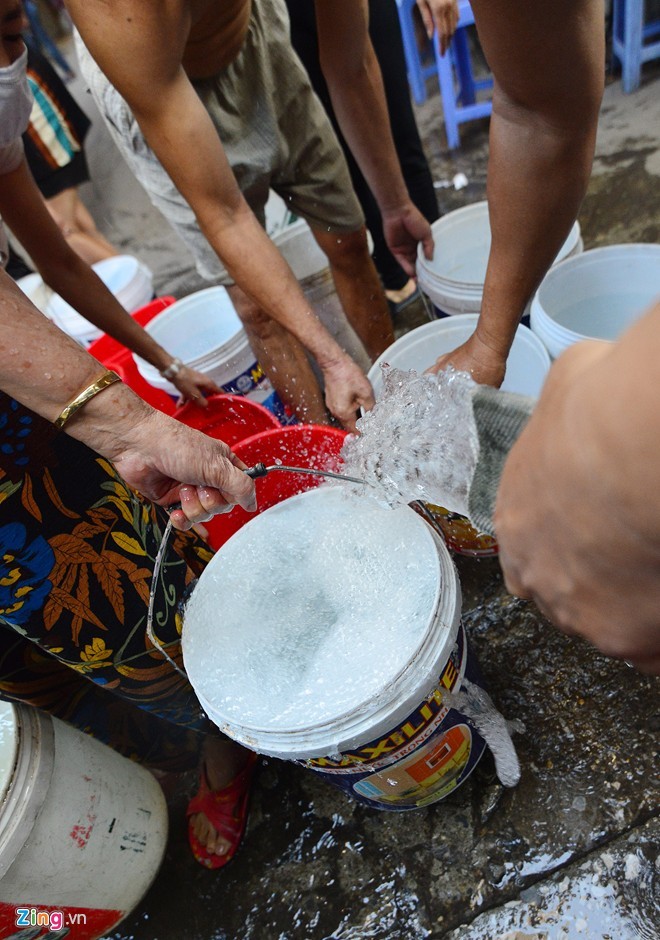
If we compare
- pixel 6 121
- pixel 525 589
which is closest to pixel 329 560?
pixel 525 589

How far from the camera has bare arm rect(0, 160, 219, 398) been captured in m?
1.61

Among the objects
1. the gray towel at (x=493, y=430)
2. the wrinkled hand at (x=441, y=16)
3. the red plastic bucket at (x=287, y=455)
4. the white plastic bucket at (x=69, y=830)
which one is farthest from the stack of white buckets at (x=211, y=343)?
the gray towel at (x=493, y=430)

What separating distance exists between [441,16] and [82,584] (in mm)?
2390

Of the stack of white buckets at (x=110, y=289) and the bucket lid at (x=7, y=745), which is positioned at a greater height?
the stack of white buckets at (x=110, y=289)

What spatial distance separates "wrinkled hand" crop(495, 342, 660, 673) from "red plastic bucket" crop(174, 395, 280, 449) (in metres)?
1.42

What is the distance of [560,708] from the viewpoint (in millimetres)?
1501

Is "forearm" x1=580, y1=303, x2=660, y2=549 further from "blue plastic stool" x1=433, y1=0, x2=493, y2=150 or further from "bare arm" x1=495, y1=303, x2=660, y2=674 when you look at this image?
"blue plastic stool" x1=433, y1=0, x2=493, y2=150

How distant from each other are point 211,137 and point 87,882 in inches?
69.6

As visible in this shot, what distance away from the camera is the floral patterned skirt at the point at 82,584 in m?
1.10

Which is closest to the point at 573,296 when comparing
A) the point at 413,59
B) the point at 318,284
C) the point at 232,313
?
the point at 318,284

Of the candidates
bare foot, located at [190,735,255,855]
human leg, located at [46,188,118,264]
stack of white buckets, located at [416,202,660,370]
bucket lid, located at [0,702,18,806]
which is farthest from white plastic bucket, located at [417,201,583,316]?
human leg, located at [46,188,118,264]

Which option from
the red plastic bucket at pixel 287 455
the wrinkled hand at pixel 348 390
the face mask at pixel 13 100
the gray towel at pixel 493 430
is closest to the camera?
the gray towel at pixel 493 430

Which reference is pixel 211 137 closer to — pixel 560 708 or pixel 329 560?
pixel 329 560

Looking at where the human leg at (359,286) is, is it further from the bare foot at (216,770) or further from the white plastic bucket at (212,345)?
the bare foot at (216,770)
